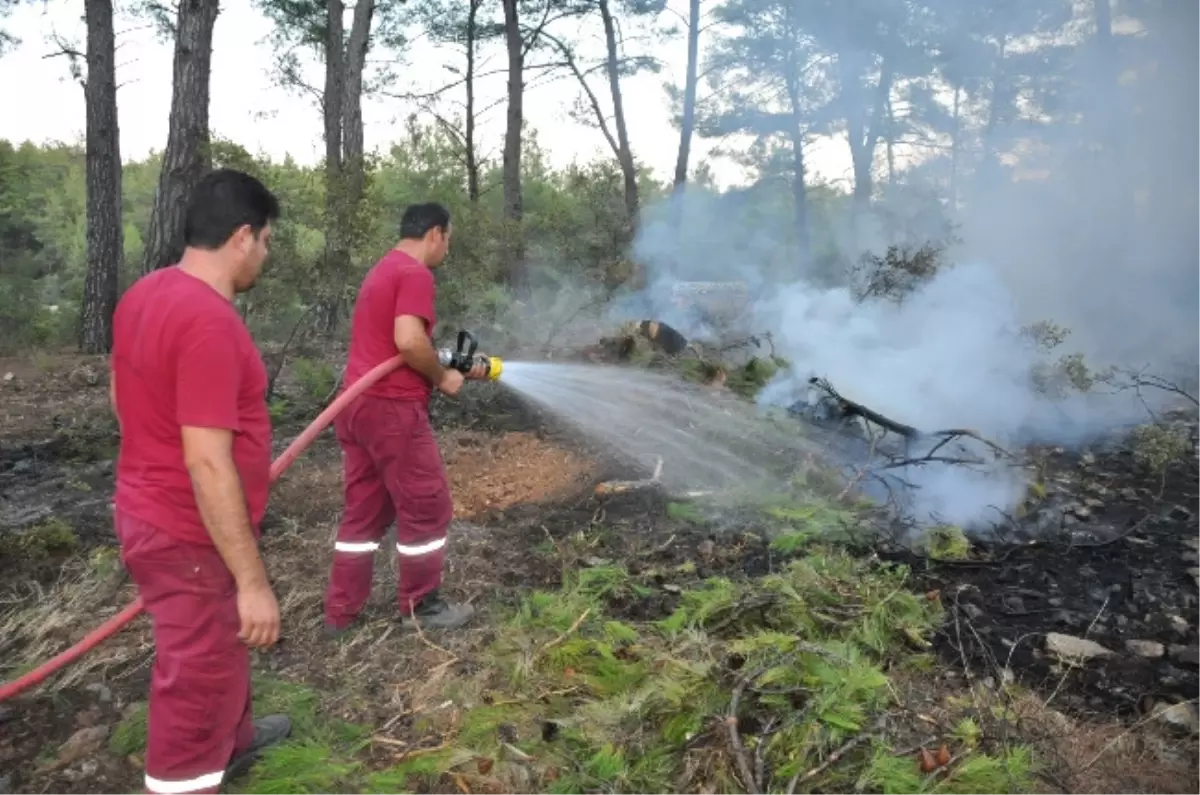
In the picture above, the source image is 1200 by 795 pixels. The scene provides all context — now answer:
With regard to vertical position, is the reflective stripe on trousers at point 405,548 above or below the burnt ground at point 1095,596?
above

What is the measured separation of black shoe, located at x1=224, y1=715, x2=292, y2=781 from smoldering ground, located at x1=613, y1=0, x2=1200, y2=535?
4349 mm

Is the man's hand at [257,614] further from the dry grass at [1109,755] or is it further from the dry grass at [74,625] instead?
the dry grass at [1109,755]

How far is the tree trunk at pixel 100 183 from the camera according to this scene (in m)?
10.1

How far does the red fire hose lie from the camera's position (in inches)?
100

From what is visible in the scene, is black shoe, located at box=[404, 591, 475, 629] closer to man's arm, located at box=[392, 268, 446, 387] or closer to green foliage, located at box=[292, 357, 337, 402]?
man's arm, located at box=[392, 268, 446, 387]

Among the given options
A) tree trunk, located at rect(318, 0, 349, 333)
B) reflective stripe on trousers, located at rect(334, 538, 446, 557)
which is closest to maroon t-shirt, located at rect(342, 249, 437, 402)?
reflective stripe on trousers, located at rect(334, 538, 446, 557)

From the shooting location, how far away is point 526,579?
14.5ft

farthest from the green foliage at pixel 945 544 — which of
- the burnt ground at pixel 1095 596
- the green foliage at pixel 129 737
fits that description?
the green foliage at pixel 129 737

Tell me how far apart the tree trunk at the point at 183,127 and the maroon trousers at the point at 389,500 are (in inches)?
239

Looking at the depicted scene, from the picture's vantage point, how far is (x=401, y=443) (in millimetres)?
3615

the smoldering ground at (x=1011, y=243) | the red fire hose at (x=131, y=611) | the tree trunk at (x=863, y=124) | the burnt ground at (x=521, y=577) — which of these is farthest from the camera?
the tree trunk at (x=863, y=124)

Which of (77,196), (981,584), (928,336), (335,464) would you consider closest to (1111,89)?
(928,336)

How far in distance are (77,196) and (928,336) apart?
86.2ft

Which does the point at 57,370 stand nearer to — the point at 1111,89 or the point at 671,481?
the point at 671,481
